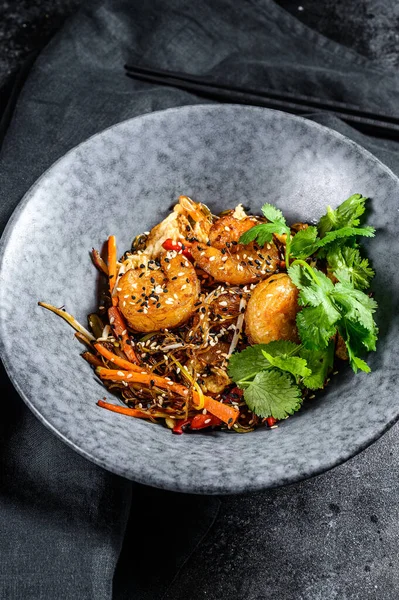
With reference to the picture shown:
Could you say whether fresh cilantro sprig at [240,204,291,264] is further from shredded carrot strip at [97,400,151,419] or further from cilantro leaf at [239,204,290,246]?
shredded carrot strip at [97,400,151,419]

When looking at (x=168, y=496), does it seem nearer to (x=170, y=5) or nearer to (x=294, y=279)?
(x=294, y=279)

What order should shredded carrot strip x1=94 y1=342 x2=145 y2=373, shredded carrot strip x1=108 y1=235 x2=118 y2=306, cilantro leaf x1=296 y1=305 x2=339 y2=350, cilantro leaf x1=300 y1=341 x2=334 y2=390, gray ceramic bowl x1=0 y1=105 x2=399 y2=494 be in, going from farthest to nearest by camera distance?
shredded carrot strip x1=108 y1=235 x2=118 y2=306 < shredded carrot strip x1=94 y1=342 x2=145 y2=373 < cilantro leaf x1=300 y1=341 x2=334 y2=390 < cilantro leaf x1=296 y1=305 x2=339 y2=350 < gray ceramic bowl x1=0 y1=105 x2=399 y2=494

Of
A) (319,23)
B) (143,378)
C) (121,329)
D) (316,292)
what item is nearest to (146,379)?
(143,378)

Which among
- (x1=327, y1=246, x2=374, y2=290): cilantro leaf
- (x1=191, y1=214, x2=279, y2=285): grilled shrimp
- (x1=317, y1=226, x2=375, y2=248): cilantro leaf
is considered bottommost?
(x1=191, y1=214, x2=279, y2=285): grilled shrimp

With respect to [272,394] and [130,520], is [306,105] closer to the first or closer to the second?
[272,394]

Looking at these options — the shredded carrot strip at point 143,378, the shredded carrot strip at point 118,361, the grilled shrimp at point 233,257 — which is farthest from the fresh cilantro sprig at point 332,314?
the shredded carrot strip at point 118,361

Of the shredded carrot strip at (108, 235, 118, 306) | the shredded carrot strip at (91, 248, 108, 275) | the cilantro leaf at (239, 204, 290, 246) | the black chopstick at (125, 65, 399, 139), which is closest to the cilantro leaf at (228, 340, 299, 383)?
the cilantro leaf at (239, 204, 290, 246)

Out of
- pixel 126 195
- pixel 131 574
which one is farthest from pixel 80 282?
pixel 131 574

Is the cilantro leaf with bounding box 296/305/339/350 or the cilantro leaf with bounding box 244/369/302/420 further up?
the cilantro leaf with bounding box 296/305/339/350
